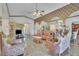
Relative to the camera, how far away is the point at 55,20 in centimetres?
277

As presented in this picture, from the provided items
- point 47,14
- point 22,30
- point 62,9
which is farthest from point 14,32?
point 62,9

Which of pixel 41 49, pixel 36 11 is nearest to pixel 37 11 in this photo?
pixel 36 11

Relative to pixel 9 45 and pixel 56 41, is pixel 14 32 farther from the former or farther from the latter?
pixel 56 41

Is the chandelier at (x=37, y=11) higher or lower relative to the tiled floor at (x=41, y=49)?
higher

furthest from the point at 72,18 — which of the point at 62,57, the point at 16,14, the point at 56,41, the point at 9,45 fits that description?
the point at 9,45

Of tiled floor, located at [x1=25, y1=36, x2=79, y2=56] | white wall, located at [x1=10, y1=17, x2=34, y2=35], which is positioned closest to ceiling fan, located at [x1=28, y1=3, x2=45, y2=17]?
white wall, located at [x1=10, y1=17, x2=34, y2=35]

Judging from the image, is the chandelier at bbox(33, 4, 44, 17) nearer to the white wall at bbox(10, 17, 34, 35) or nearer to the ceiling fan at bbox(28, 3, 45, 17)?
the ceiling fan at bbox(28, 3, 45, 17)

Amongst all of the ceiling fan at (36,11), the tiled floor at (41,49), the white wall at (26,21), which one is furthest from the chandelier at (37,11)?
the tiled floor at (41,49)

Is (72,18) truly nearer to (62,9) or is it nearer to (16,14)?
(62,9)

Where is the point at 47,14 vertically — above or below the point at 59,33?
above

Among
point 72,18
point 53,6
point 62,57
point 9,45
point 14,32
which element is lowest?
point 62,57

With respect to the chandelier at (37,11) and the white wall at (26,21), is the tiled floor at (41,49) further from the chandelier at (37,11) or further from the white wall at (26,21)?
the chandelier at (37,11)

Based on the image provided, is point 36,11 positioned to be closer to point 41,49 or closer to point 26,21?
point 26,21

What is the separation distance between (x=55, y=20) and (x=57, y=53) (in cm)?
46
